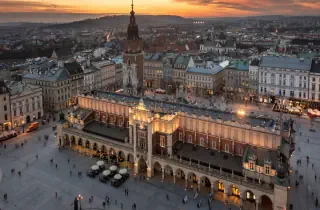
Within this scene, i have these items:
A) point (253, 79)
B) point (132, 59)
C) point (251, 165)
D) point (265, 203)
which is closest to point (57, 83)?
point (132, 59)

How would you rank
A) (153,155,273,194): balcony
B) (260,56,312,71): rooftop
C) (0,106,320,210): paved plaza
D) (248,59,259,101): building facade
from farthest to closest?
(248,59,259,101): building facade, (260,56,312,71): rooftop, (0,106,320,210): paved plaza, (153,155,273,194): balcony

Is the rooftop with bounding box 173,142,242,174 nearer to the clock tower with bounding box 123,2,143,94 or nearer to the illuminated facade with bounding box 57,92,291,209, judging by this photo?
the illuminated facade with bounding box 57,92,291,209

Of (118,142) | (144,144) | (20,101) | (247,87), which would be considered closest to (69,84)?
(20,101)

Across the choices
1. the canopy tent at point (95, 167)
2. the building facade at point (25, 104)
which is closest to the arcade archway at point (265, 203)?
the canopy tent at point (95, 167)

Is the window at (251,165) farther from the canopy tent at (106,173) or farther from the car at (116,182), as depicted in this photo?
the canopy tent at (106,173)

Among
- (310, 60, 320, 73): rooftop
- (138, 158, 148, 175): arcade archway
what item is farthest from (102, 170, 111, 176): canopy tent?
(310, 60, 320, 73): rooftop

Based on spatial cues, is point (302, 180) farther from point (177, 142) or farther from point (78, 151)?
point (78, 151)
